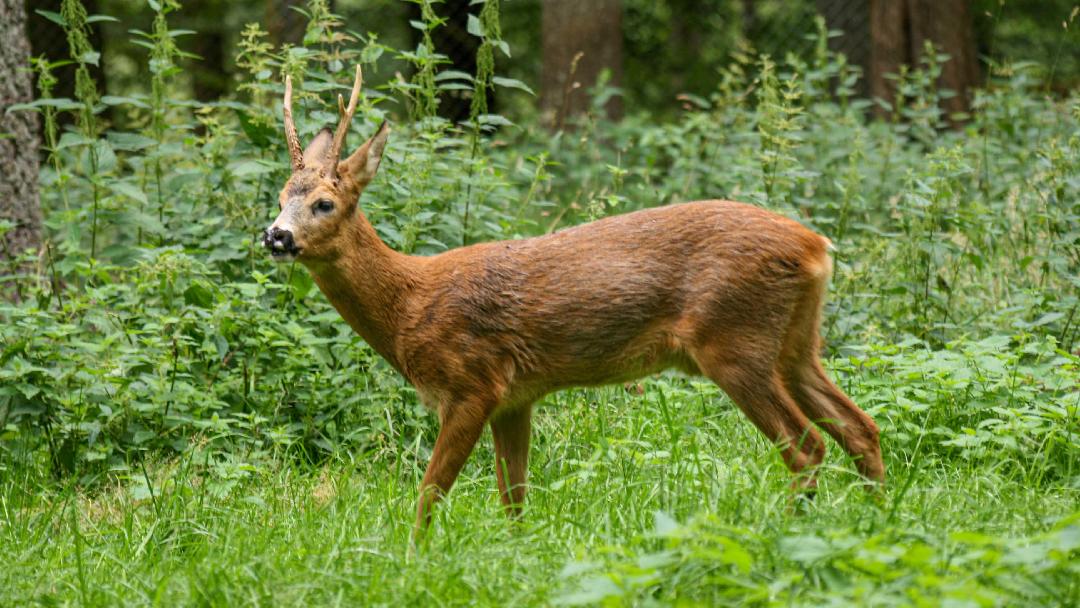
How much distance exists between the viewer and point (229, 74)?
16.5m

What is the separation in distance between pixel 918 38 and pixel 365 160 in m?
8.36

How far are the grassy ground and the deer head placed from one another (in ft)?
2.83

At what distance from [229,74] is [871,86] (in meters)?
8.44

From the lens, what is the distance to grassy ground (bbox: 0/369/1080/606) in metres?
3.22

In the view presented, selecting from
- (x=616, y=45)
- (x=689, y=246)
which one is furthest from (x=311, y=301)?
(x=616, y=45)

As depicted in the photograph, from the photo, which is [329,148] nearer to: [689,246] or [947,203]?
[689,246]

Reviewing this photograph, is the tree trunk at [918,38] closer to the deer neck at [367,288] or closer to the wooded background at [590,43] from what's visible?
the wooded background at [590,43]

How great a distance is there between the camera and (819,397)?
15.6 feet

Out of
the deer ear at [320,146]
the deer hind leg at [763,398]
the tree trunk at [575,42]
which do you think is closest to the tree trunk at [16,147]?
the deer ear at [320,146]

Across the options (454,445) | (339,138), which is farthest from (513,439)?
(339,138)

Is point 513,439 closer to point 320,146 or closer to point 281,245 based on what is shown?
point 281,245

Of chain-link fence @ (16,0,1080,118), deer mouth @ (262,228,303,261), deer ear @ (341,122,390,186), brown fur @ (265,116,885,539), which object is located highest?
deer ear @ (341,122,390,186)

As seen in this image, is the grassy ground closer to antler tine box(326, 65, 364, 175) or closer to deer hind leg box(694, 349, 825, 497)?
deer hind leg box(694, 349, 825, 497)

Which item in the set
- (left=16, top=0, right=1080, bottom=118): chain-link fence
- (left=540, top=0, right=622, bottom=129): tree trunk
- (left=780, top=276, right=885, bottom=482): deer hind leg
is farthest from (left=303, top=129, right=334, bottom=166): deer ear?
(left=16, top=0, right=1080, bottom=118): chain-link fence
